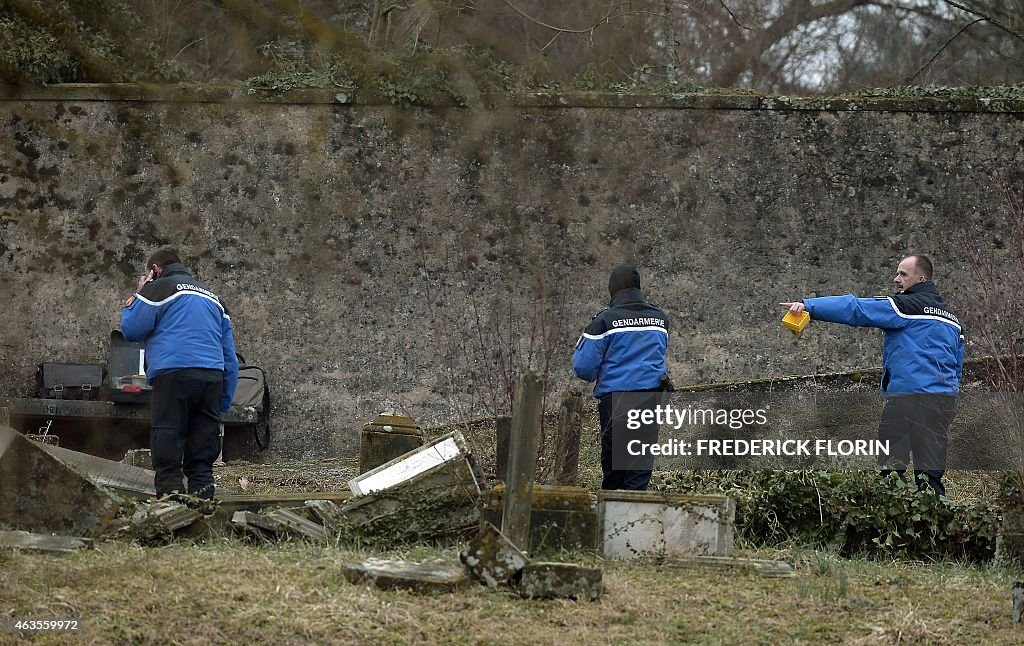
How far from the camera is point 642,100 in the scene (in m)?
12.6

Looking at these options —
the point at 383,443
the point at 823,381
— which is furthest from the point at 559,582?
the point at 823,381

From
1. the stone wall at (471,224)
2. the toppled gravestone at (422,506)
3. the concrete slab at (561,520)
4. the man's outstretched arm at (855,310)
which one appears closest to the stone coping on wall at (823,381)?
the stone wall at (471,224)

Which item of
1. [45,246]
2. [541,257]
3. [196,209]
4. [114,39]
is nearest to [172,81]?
[196,209]

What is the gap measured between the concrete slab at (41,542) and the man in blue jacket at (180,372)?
6.10ft

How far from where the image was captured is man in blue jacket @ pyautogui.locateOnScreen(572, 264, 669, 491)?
8.37m

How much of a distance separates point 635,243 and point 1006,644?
24.8 feet

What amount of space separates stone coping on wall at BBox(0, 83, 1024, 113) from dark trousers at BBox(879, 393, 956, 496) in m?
5.01

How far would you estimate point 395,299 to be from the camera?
12.5 metres

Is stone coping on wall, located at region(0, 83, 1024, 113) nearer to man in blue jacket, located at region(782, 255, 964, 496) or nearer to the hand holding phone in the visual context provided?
the hand holding phone

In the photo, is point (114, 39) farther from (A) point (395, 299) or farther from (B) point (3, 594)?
(A) point (395, 299)

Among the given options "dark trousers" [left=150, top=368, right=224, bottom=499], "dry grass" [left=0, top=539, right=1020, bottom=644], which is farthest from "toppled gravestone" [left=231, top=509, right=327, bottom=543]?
"dark trousers" [left=150, top=368, right=224, bottom=499]

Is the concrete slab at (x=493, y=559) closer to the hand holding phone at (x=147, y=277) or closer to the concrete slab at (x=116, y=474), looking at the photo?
the concrete slab at (x=116, y=474)

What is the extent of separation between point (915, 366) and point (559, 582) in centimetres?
380

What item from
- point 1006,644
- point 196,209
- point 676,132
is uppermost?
point 676,132
